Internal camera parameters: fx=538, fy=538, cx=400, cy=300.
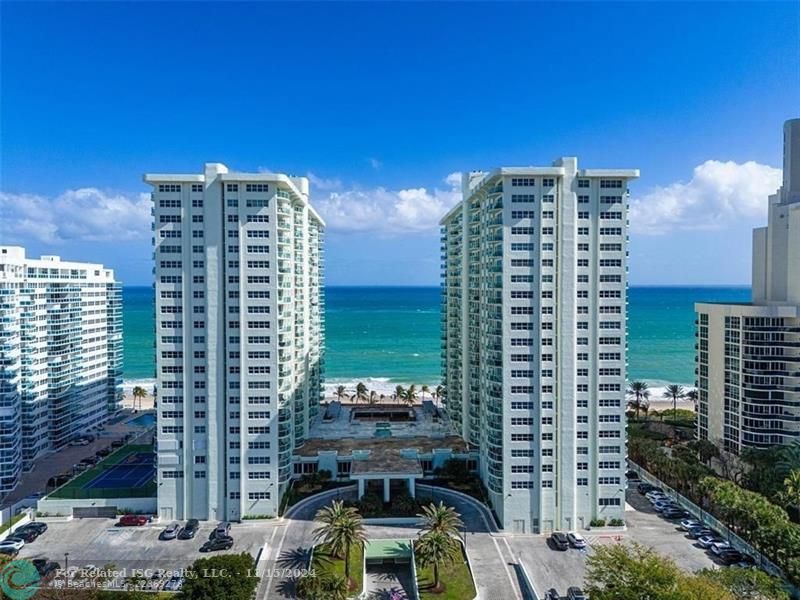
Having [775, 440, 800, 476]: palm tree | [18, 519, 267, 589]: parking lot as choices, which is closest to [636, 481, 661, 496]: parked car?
[775, 440, 800, 476]: palm tree

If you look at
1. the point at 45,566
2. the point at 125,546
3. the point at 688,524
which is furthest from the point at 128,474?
the point at 688,524

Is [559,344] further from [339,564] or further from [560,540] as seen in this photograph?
[339,564]

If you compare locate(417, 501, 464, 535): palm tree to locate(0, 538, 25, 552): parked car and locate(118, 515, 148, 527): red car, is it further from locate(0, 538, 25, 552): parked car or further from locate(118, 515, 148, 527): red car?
locate(0, 538, 25, 552): parked car

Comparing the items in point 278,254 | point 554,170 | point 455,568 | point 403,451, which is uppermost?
point 554,170

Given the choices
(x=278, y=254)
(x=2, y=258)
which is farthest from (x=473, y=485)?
(x=2, y=258)

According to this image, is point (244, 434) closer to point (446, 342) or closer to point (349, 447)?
point (349, 447)
